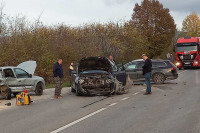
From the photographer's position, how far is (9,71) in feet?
48.2

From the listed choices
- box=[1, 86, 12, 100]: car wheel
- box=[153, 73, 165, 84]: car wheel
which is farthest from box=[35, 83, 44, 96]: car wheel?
box=[153, 73, 165, 84]: car wheel

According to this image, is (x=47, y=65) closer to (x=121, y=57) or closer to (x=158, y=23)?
(x=121, y=57)

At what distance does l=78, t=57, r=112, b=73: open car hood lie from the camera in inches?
617

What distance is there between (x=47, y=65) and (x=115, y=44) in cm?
1209

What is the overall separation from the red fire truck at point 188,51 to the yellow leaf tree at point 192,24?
46.7 m

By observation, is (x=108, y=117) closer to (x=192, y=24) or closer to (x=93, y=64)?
(x=93, y=64)

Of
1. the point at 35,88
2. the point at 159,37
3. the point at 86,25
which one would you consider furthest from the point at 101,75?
the point at 159,37

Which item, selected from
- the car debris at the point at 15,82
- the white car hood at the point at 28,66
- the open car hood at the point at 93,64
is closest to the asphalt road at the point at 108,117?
the car debris at the point at 15,82

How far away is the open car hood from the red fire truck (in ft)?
74.4

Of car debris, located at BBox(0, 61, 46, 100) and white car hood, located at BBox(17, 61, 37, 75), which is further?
white car hood, located at BBox(17, 61, 37, 75)

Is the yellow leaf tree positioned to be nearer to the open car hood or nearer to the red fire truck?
the red fire truck

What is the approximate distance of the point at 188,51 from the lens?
119 feet

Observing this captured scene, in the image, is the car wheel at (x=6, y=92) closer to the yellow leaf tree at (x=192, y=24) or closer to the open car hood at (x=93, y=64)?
the open car hood at (x=93, y=64)

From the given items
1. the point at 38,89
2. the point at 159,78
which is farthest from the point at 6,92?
the point at 159,78
